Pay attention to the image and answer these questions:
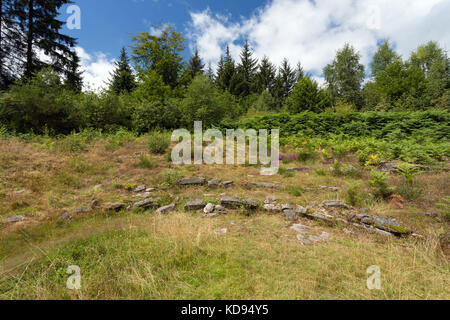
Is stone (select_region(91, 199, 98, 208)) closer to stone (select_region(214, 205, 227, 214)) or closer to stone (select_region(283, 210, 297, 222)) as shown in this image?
stone (select_region(214, 205, 227, 214))

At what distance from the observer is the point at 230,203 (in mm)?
3662

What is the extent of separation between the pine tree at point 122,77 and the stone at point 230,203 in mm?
21886

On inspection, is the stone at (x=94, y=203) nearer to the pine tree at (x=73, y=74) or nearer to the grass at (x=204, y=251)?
the grass at (x=204, y=251)

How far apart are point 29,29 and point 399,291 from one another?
19903 millimetres

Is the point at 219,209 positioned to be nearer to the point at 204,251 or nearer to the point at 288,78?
the point at 204,251

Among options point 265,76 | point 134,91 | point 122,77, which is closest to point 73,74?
point 134,91

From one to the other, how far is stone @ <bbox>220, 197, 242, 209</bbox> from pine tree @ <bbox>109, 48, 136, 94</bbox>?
21.9 metres

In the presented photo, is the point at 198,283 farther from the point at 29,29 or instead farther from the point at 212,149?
the point at 29,29

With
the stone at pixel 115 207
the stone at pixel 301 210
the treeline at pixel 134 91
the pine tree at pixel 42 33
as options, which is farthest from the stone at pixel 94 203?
the pine tree at pixel 42 33

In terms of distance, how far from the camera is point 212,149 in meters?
7.27

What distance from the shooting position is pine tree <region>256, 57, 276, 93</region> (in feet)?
94.2

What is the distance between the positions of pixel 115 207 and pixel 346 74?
30.0m

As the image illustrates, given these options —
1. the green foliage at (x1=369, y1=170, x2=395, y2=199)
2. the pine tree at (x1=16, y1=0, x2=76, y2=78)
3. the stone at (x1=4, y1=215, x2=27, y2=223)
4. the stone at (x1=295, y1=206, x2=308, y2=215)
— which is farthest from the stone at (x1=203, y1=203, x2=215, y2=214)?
the pine tree at (x1=16, y1=0, x2=76, y2=78)
